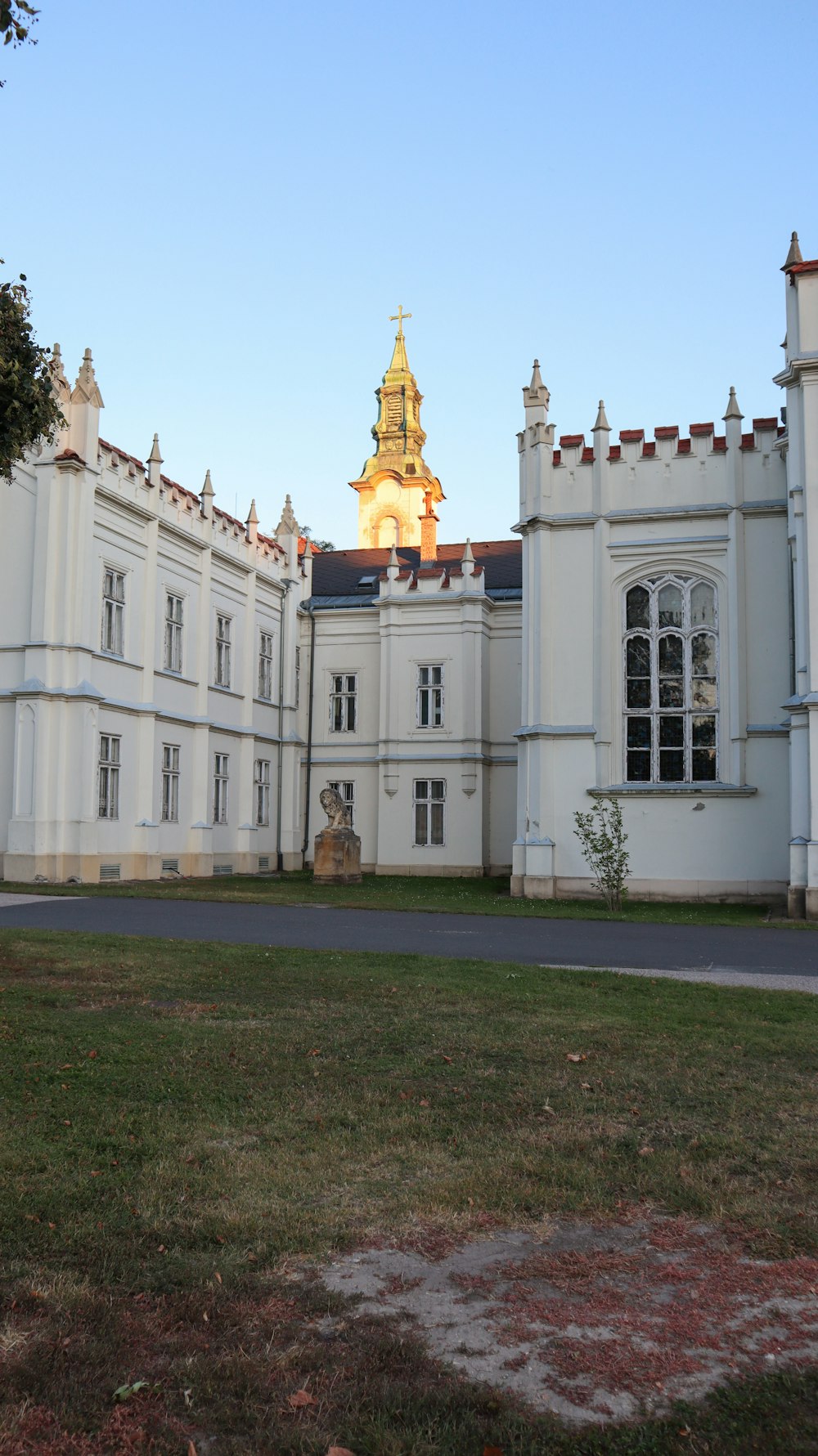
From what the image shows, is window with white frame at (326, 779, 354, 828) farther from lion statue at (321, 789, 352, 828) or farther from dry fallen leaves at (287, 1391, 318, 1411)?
dry fallen leaves at (287, 1391, 318, 1411)

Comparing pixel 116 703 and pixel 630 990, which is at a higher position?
pixel 116 703

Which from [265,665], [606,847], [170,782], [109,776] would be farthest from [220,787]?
[606,847]

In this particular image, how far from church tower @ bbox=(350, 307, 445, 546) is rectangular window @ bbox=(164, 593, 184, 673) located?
3389 centimetres

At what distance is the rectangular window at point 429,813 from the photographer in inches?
1419

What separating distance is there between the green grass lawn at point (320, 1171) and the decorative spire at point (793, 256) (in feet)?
56.7

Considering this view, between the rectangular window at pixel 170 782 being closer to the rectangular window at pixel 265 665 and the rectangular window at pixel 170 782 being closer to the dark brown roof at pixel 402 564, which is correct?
the rectangular window at pixel 265 665

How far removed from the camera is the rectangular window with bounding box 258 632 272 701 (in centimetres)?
3662

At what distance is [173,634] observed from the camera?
3103 cm

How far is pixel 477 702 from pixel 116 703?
12.8m

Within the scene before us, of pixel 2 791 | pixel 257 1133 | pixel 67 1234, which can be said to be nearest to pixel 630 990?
pixel 257 1133

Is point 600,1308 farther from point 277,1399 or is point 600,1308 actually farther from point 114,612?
point 114,612

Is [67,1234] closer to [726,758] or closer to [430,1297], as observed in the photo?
[430,1297]

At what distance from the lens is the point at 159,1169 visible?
15.1ft

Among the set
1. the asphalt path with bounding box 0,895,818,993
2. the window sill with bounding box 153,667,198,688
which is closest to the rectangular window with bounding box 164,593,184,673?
the window sill with bounding box 153,667,198,688
